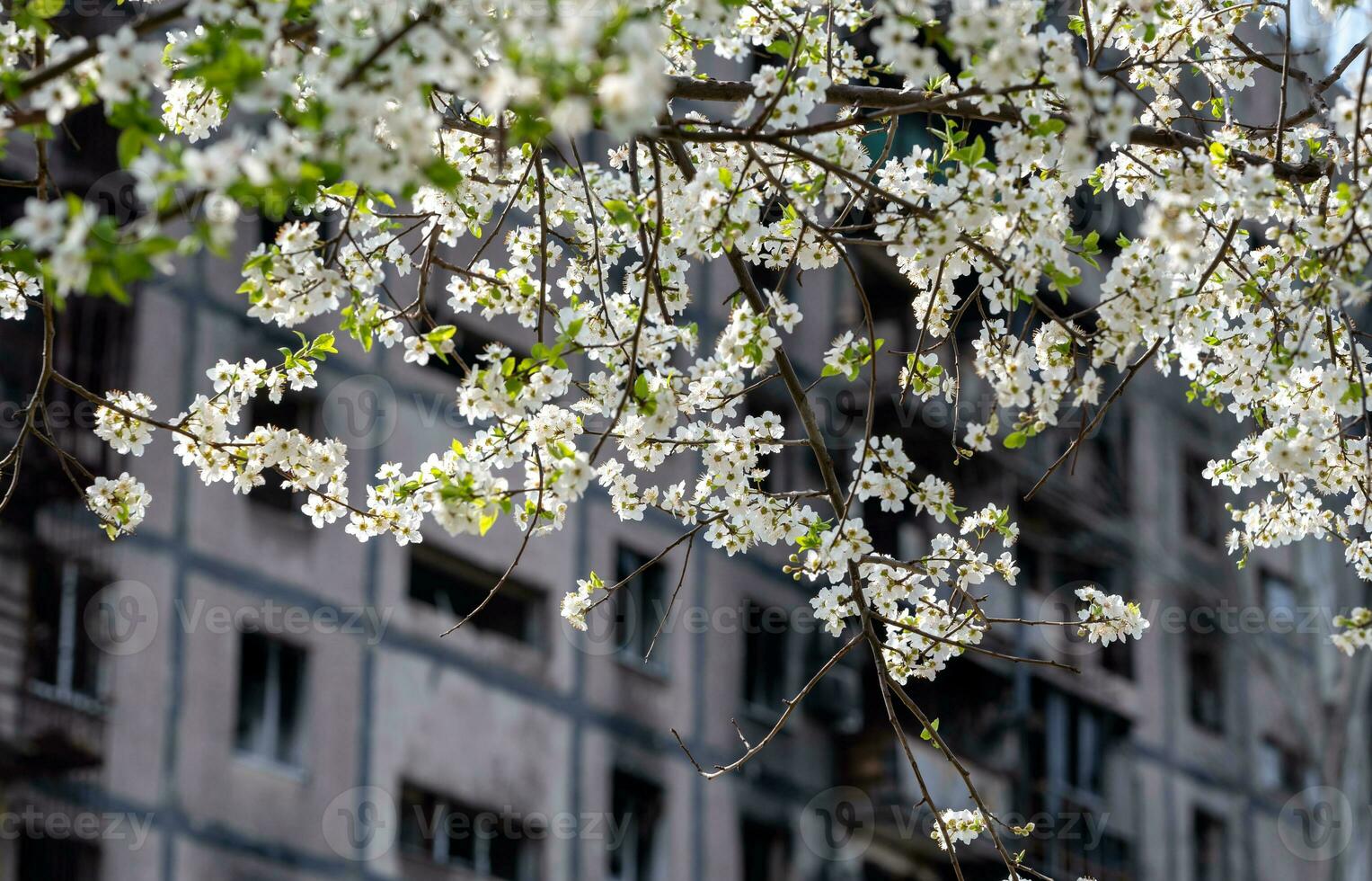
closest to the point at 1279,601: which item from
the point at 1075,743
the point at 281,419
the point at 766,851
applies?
the point at 1075,743

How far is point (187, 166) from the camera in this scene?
2889mm

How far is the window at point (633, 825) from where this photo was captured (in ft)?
55.8

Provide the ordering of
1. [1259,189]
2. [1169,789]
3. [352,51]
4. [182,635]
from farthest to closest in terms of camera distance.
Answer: [1169,789] → [182,635] → [1259,189] → [352,51]

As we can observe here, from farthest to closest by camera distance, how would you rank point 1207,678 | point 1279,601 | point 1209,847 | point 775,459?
point 1279,601 → point 1207,678 → point 1209,847 → point 775,459

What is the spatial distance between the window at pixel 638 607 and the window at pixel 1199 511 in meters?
9.79

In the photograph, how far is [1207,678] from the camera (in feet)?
79.2

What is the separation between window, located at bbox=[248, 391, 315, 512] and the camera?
1474 cm

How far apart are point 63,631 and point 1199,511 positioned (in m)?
16.5

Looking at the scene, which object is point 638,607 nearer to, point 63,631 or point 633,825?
point 633,825

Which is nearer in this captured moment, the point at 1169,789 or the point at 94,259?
the point at 94,259

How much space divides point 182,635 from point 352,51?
11345 mm

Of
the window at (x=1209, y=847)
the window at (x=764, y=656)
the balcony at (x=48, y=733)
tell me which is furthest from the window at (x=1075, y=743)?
the balcony at (x=48, y=733)

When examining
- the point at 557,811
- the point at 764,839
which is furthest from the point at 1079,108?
the point at 764,839

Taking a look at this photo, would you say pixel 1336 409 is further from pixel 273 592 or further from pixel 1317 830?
pixel 1317 830
